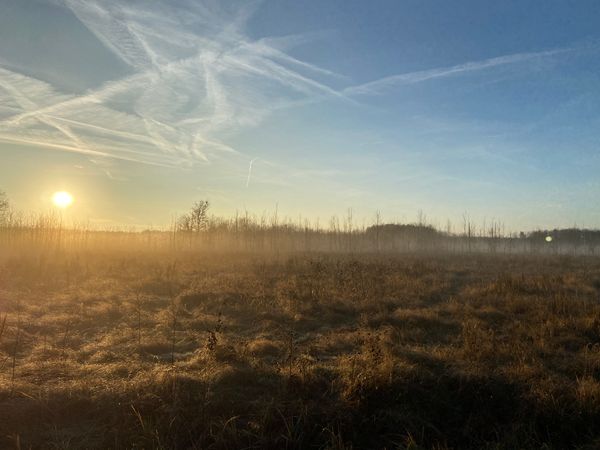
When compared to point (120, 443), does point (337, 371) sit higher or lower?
higher

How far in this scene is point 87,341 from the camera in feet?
27.5

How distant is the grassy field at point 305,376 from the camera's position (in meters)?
5.15

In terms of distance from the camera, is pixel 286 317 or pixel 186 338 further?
pixel 286 317

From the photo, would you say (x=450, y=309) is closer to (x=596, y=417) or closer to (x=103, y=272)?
(x=596, y=417)

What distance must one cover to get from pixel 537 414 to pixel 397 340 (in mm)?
3032

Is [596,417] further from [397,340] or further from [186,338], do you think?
[186,338]

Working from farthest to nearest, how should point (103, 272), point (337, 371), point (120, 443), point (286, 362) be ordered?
1. point (103, 272)
2. point (286, 362)
3. point (337, 371)
4. point (120, 443)

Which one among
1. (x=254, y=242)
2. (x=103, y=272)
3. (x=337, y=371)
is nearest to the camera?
(x=337, y=371)

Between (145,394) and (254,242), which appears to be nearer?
(145,394)

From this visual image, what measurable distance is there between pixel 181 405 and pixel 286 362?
1.86 metres

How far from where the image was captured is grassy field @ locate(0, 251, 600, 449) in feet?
16.9

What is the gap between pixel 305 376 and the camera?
607 cm

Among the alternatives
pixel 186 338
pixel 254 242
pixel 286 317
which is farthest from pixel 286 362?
pixel 254 242

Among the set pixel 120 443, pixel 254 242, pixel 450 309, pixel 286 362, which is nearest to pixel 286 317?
pixel 286 362
